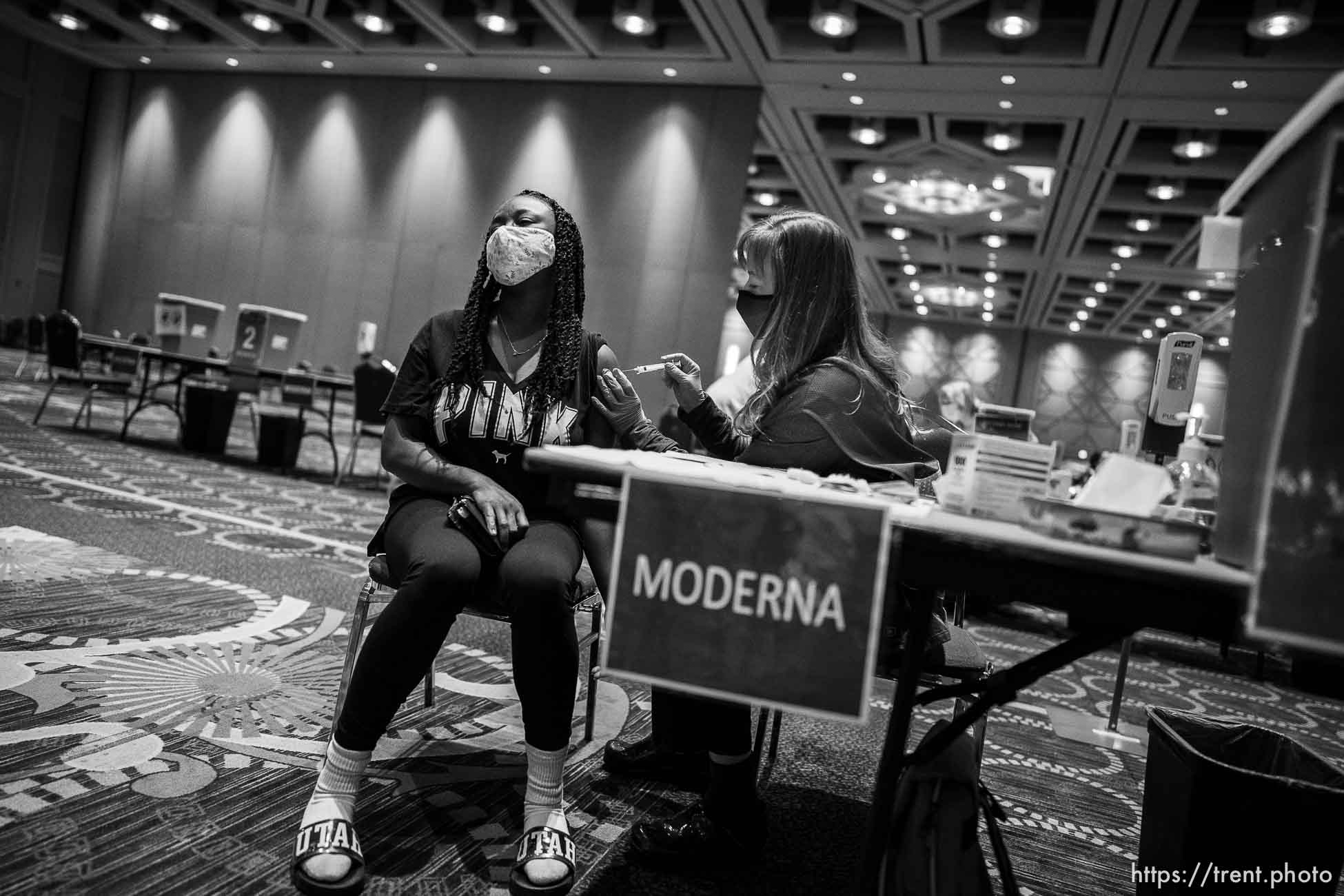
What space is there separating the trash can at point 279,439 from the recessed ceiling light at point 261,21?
528 cm

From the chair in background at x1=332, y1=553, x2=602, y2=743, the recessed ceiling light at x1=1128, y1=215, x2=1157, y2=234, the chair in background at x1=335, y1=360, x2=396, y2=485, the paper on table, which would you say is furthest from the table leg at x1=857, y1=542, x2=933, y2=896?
the recessed ceiling light at x1=1128, y1=215, x2=1157, y2=234

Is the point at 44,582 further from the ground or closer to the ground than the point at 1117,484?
closer to the ground

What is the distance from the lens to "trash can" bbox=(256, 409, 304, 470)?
6270 mm

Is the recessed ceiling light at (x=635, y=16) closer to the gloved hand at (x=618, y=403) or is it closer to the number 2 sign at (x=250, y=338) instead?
the number 2 sign at (x=250, y=338)

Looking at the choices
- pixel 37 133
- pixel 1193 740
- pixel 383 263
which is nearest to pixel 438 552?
pixel 1193 740

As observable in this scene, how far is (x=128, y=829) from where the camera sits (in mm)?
1338

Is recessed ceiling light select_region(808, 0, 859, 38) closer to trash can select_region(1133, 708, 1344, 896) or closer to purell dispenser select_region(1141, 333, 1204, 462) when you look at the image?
purell dispenser select_region(1141, 333, 1204, 462)

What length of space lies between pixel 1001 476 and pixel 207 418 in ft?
21.8

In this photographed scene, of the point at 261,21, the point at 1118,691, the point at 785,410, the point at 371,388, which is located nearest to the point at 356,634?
the point at 785,410

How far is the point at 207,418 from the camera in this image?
253 inches

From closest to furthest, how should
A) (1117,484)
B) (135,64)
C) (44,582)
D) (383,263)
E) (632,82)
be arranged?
1. (1117,484)
2. (44,582)
3. (632,82)
4. (383,263)
5. (135,64)

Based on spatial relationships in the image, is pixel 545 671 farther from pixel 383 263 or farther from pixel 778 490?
pixel 383 263

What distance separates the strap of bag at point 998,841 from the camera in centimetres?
112

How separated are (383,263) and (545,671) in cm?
935
